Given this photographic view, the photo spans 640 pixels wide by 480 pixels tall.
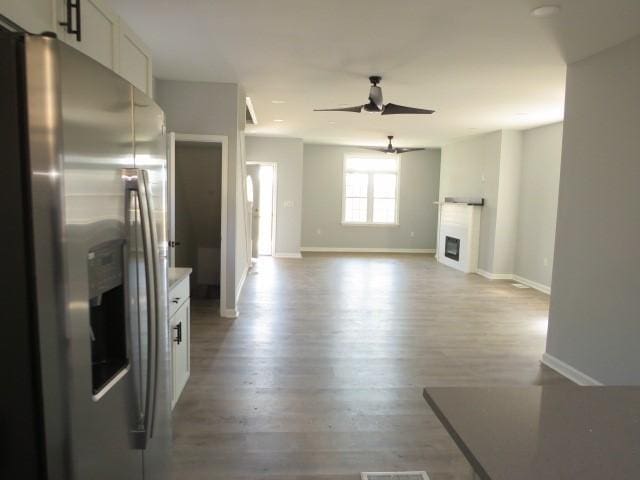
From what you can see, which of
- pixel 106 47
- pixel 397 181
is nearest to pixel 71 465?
pixel 106 47

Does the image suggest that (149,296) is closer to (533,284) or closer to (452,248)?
(533,284)

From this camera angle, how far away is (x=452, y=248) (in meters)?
9.24

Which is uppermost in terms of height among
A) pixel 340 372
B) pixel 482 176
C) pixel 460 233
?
pixel 482 176

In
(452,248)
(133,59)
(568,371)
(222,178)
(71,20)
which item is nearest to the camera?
(71,20)

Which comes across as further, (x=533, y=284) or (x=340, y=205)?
(x=340, y=205)

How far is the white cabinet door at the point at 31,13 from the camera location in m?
1.46

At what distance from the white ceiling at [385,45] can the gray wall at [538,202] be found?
4.48 feet

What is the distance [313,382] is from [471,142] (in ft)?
22.7

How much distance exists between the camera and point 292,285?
6.88m

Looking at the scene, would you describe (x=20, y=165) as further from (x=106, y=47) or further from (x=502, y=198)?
(x=502, y=198)

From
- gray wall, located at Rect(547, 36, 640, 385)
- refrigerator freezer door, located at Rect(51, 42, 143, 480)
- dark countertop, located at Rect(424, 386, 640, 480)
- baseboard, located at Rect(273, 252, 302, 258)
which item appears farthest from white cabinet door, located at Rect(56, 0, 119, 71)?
baseboard, located at Rect(273, 252, 302, 258)

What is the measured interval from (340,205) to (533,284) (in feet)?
15.8

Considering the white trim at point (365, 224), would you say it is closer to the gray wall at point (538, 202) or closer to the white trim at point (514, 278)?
the white trim at point (514, 278)

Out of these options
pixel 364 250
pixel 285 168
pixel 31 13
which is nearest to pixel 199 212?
pixel 285 168
